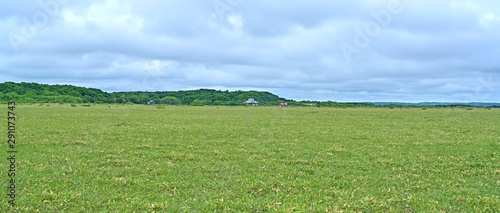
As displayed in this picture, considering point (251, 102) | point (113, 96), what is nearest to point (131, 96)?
point (113, 96)

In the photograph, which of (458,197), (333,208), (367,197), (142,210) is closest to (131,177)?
(142,210)

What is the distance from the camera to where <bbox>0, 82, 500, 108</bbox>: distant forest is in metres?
130

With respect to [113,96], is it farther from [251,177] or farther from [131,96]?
[251,177]

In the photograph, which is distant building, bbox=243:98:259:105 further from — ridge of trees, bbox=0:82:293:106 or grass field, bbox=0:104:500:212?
grass field, bbox=0:104:500:212

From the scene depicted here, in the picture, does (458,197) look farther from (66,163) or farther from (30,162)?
(30,162)

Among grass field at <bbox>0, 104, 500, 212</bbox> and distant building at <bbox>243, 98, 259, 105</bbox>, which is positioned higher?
distant building at <bbox>243, 98, 259, 105</bbox>

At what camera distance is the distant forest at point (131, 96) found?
130 metres

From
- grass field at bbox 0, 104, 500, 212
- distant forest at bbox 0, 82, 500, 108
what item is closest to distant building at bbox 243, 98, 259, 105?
distant forest at bbox 0, 82, 500, 108

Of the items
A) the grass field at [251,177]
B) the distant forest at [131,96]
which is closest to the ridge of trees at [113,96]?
the distant forest at [131,96]

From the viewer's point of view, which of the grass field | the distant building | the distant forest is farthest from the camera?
the distant building

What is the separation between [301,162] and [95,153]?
8.14 m

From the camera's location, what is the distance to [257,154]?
1537 centimetres

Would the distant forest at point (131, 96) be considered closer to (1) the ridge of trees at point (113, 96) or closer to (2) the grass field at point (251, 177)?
(1) the ridge of trees at point (113, 96)

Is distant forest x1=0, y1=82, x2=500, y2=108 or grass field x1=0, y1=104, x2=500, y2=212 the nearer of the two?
grass field x1=0, y1=104, x2=500, y2=212
